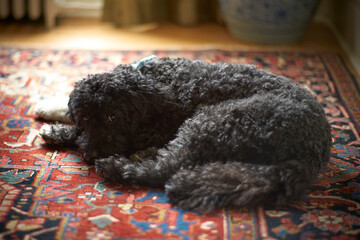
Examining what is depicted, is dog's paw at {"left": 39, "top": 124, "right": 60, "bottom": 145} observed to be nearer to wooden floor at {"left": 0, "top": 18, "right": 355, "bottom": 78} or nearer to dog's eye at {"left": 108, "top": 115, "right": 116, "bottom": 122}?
dog's eye at {"left": 108, "top": 115, "right": 116, "bottom": 122}

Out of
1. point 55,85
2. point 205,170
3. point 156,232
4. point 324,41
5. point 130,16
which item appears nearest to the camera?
point 156,232

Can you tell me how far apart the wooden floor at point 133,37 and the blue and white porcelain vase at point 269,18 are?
87 millimetres

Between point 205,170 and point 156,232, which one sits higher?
point 205,170

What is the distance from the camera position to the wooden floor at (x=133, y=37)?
12.7 ft

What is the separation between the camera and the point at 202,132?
1864mm

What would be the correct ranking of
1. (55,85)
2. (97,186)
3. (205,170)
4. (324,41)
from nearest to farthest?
(205,170) → (97,186) → (55,85) → (324,41)

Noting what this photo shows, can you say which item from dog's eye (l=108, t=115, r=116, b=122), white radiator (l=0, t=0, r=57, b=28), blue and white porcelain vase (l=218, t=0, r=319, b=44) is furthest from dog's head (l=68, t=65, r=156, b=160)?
white radiator (l=0, t=0, r=57, b=28)

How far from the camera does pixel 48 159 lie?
212cm

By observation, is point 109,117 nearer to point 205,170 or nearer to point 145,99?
point 145,99

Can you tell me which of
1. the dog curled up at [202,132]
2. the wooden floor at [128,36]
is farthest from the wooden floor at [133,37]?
the dog curled up at [202,132]

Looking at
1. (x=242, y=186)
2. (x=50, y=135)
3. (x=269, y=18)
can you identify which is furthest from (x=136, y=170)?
(x=269, y=18)

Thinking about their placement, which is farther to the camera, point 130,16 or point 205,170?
point 130,16

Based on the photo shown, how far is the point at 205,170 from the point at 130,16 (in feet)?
9.72

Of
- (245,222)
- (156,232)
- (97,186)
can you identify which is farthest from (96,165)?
(245,222)
